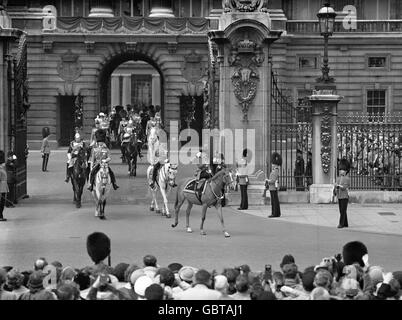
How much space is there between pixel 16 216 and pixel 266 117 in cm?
758

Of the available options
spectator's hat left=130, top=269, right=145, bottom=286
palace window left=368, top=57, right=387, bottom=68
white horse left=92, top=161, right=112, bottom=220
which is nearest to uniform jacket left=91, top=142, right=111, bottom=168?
white horse left=92, top=161, right=112, bottom=220

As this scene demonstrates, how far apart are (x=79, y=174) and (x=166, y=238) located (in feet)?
20.9

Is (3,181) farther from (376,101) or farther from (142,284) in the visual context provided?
(376,101)

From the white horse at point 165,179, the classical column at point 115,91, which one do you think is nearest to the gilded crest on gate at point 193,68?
the classical column at point 115,91

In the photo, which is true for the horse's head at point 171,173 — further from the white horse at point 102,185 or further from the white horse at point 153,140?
the white horse at point 153,140

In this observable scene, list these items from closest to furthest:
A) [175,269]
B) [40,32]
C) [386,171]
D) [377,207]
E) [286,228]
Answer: [175,269] → [286,228] → [377,207] → [386,171] → [40,32]

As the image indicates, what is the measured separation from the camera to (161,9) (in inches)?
2112

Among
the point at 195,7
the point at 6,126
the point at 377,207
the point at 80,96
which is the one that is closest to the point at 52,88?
the point at 80,96

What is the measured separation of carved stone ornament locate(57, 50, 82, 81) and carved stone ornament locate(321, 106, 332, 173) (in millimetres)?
26488

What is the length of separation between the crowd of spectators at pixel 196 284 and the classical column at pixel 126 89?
62.7m

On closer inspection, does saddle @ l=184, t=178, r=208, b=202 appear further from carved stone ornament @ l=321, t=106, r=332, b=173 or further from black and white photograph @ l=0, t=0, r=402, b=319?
carved stone ornament @ l=321, t=106, r=332, b=173

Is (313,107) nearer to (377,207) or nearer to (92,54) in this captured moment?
(377,207)

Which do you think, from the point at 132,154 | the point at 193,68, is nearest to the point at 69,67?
the point at 193,68
